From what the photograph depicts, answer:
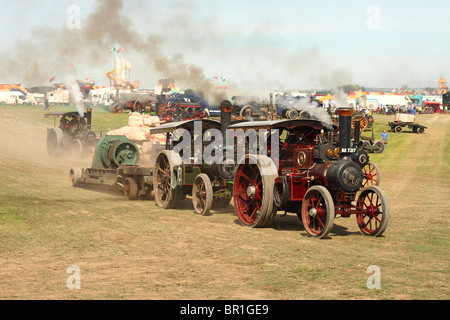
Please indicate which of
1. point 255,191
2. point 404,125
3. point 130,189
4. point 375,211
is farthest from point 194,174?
point 404,125

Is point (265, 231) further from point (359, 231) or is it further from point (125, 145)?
point (125, 145)

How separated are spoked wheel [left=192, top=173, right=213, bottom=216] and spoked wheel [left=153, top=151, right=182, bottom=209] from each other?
2.08 ft

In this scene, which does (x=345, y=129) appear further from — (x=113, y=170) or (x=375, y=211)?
(x=113, y=170)

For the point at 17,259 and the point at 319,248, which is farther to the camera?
the point at 319,248

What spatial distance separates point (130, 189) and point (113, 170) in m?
1.95

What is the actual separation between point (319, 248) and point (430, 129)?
40.2 metres

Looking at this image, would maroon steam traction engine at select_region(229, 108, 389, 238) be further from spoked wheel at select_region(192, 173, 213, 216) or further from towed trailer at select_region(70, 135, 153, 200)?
towed trailer at select_region(70, 135, 153, 200)

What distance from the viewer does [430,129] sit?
47.0 metres

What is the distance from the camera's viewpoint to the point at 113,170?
17.9m

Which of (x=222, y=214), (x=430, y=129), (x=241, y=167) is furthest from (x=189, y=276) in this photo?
(x=430, y=129)

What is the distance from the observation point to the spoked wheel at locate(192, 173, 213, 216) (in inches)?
531

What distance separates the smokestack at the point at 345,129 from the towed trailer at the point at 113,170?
281 inches

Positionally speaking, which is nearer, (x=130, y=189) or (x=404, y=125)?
(x=130, y=189)
